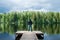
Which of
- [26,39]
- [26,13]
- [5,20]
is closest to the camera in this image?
[26,39]

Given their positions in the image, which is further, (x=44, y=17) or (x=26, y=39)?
(x=44, y=17)

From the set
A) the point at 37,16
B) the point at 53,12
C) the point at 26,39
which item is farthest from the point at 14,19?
the point at 26,39

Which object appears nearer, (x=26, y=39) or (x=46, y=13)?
(x=26, y=39)

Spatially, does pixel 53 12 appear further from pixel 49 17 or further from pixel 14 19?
pixel 14 19

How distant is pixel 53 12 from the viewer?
30891mm

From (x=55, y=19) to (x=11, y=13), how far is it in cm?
573

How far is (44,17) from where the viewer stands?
1197 inches

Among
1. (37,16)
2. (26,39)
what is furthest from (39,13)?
(26,39)

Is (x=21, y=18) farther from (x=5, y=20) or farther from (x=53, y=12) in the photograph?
(x=53, y=12)

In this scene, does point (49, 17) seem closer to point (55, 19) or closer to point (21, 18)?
point (55, 19)

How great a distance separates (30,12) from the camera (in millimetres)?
29875

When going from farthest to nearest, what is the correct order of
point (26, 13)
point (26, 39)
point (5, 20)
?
1. point (5, 20)
2. point (26, 13)
3. point (26, 39)

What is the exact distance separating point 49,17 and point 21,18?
3.80 meters

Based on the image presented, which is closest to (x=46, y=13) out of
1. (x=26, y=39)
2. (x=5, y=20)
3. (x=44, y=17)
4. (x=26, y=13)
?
(x=44, y=17)
